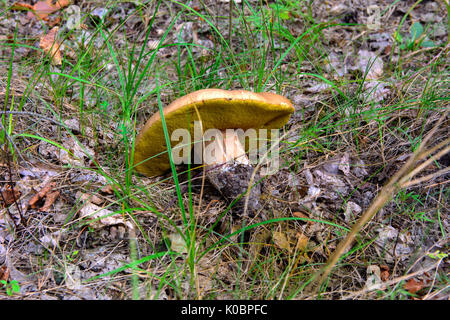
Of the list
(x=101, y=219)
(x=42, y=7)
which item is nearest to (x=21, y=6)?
(x=42, y=7)

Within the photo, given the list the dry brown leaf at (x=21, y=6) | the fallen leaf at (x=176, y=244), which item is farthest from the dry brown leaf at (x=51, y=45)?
the fallen leaf at (x=176, y=244)

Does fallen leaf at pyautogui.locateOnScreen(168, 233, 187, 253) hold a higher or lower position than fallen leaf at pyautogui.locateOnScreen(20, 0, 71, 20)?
lower

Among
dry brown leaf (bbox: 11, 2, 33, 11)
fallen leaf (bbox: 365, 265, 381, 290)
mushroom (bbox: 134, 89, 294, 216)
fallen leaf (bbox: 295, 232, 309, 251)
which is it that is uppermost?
dry brown leaf (bbox: 11, 2, 33, 11)

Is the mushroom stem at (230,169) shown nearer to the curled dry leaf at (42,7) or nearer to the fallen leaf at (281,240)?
the fallen leaf at (281,240)

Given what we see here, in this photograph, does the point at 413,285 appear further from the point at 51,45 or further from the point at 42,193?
the point at 51,45

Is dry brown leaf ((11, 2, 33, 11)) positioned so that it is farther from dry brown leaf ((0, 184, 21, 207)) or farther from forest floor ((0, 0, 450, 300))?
dry brown leaf ((0, 184, 21, 207))

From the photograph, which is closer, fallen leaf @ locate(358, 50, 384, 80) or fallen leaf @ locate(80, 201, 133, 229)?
fallen leaf @ locate(80, 201, 133, 229)

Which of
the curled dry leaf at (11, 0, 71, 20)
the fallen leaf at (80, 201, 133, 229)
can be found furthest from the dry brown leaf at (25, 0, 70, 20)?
the fallen leaf at (80, 201, 133, 229)
